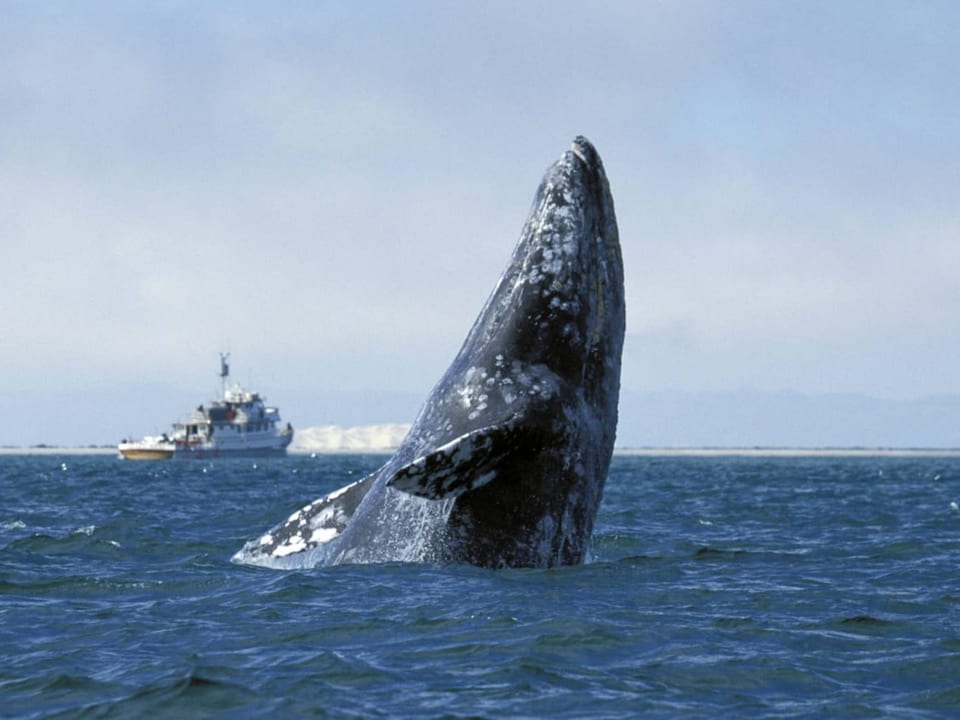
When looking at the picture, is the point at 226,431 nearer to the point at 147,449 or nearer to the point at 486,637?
the point at 147,449

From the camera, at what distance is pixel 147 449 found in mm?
115812

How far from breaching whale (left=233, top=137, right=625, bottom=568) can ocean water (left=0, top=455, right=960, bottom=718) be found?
0.24 m

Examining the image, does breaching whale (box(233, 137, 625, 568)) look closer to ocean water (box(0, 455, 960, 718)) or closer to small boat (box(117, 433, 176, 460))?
ocean water (box(0, 455, 960, 718))

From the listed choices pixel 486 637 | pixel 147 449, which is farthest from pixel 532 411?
pixel 147 449

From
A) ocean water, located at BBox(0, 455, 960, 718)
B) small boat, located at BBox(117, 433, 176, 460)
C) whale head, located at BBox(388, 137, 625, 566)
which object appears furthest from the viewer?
small boat, located at BBox(117, 433, 176, 460)

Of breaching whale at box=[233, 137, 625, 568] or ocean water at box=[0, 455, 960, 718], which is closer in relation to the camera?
ocean water at box=[0, 455, 960, 718]

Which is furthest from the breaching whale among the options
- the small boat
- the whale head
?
the small boat

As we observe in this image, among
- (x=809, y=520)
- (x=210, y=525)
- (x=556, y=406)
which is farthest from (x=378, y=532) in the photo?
(x=809, y=520)

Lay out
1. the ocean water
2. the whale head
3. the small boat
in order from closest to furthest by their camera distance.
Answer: the ocean water, the whale head, the small boat

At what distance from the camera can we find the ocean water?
6.41 metres

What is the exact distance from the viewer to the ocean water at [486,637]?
6406mm

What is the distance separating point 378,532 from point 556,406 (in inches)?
66.7

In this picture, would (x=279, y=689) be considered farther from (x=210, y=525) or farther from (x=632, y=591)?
(x=210, y=525)

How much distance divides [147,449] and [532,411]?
4384 inches
